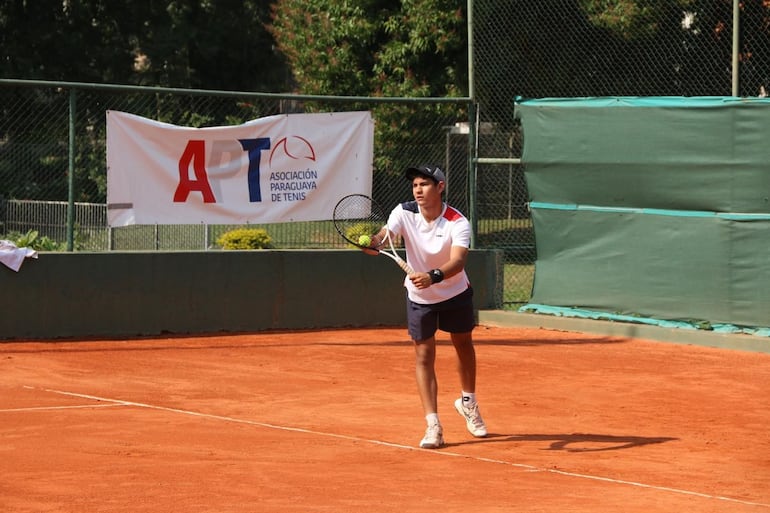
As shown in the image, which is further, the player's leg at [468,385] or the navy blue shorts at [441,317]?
the player's leg at [468,385]

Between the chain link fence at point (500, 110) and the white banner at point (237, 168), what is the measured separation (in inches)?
19.2

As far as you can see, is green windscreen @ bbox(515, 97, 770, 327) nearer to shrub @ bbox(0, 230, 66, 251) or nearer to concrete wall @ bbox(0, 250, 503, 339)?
concrete wall @ bbox(0, 250, 503, 339)

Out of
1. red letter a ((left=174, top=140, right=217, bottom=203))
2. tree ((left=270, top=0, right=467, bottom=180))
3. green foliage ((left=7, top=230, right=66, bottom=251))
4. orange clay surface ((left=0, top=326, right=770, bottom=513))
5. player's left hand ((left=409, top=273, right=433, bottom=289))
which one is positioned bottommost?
orange clay surface ((left=0, top=326, right=770, bottom=513))

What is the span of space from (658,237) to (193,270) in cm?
519

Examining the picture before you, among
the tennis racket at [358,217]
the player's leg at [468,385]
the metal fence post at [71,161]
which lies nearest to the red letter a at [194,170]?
the metal fence post at [71,161]

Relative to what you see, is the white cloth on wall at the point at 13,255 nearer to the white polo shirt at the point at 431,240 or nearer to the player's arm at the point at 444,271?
the white polo shirt at the point at 431,240

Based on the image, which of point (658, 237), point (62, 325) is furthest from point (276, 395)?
point (658, 237)

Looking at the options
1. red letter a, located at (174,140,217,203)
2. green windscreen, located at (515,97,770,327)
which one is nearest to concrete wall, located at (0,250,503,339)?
red letter a, located at (174,140,217,203)

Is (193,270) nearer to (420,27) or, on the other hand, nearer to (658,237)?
(658,237)

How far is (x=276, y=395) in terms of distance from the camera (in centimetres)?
1035

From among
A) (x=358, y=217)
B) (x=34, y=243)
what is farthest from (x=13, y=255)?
(x=358, y=217)

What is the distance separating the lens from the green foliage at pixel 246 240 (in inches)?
657

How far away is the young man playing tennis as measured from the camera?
8289 millimetres

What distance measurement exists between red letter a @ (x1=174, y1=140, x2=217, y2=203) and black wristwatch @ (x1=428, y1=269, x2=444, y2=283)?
267 inches
